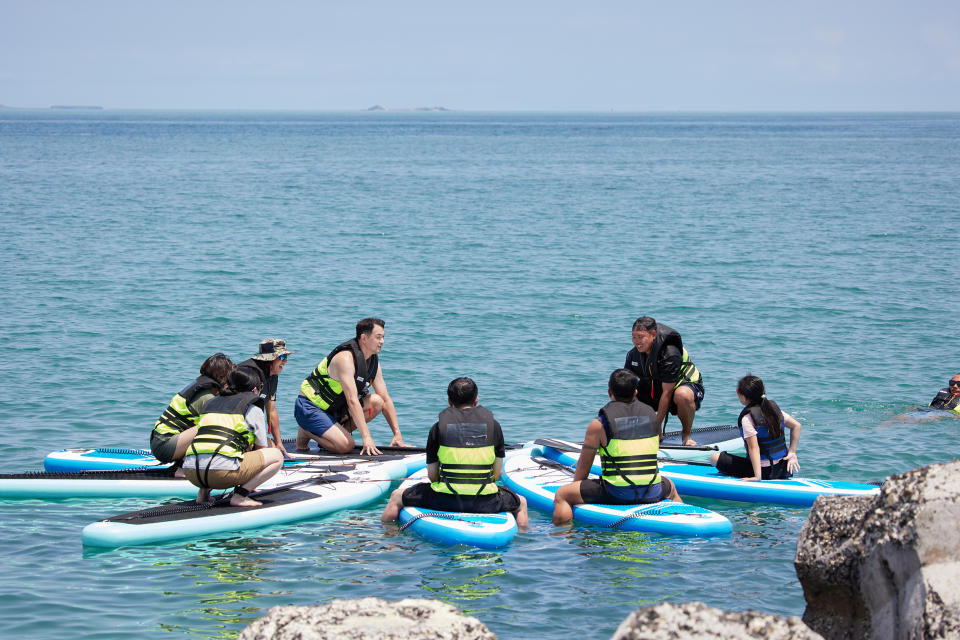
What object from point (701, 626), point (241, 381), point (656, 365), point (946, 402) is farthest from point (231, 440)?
point (946, 402)

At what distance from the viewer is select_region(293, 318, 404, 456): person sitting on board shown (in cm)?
1154

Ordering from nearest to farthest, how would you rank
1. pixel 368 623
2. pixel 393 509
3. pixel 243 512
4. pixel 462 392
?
1. pixel 368 623
2. pixel 462 392
3. pixel 243 512
4. pixel 393 509

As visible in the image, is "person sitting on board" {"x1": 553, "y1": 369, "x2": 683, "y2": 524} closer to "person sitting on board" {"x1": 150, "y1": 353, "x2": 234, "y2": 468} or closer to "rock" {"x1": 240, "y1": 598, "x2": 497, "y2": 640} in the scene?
"person sitting on board" {"x1": 150, "y1": 353, "x2": 234, "y2": 468}

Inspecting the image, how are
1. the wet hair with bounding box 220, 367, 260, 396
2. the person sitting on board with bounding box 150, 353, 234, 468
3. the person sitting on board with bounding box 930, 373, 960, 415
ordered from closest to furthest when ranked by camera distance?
the wet hair with bounding box 220, 367, 260, 396 → the person sitting on board with bounding box 150, 353, 234, 468 → the person sitting on board with bounding box 930, 373, 960, 415

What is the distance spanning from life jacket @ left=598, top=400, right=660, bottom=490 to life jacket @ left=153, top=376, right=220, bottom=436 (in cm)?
413

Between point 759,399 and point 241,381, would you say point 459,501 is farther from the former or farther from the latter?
point 759,399

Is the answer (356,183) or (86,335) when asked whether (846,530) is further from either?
(356,183)

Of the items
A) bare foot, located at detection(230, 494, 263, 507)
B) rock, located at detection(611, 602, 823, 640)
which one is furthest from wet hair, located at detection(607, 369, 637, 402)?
rock, located at detection(611, 602, 823, 640)

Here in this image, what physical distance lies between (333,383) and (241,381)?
2398 millimetres

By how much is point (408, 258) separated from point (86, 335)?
45.7ft

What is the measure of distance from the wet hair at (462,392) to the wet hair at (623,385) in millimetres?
1262

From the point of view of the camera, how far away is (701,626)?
448 cm

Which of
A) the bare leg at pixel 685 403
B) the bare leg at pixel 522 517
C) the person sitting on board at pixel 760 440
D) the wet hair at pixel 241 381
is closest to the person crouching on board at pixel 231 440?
the wet hair at pixel 241 381

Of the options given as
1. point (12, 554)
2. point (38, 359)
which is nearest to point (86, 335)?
point (38, 359)
